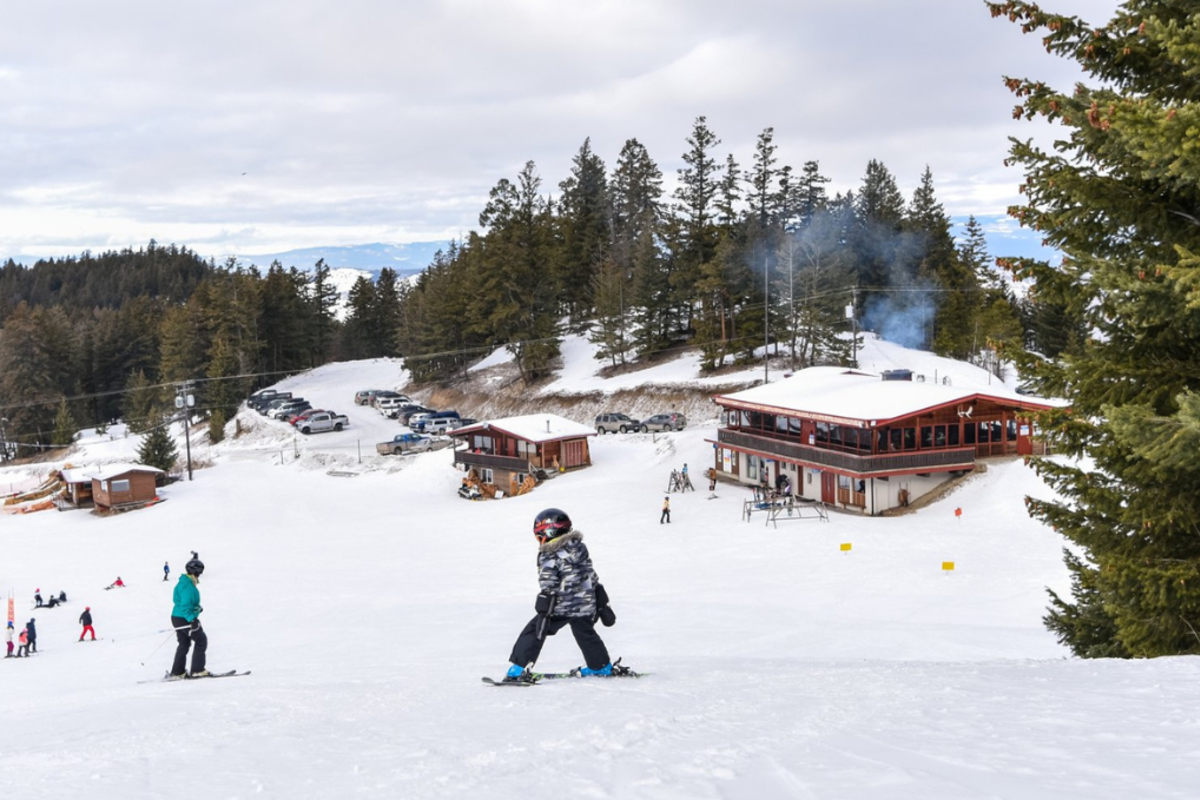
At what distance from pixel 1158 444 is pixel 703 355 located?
56.8 metres

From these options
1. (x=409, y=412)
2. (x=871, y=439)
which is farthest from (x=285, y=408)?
(x=871, y=439)

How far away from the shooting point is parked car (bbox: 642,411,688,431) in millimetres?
57572

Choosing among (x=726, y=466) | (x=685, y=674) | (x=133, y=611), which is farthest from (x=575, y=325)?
(x=685, y=674)

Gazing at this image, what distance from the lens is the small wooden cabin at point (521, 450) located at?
49000 mm

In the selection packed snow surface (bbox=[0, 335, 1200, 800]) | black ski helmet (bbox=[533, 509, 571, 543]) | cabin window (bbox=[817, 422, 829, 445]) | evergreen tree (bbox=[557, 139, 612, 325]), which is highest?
evergreen tree (bbox=[557, 139, 612, 325])

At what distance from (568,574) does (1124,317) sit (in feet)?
23.9

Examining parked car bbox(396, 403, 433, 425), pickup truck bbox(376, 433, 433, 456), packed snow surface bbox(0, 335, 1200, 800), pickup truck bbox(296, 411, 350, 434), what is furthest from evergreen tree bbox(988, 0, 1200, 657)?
pickup truck bbox(296, 411, 350, 434)

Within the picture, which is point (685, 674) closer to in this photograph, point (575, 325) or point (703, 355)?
point (703, 355)

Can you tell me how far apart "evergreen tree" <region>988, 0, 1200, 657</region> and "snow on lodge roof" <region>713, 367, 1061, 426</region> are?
85.8 feet

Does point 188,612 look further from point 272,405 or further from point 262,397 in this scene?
point 262,397

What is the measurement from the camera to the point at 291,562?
3575cm

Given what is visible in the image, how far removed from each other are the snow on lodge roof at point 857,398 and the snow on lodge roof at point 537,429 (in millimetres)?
8725

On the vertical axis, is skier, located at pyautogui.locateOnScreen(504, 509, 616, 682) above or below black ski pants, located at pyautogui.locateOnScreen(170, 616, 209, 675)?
above

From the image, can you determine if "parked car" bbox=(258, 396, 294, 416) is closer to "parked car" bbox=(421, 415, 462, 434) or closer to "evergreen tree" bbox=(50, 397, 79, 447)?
"evergreen tree" bbox=(50, 397, 79, 447)
